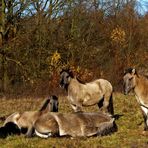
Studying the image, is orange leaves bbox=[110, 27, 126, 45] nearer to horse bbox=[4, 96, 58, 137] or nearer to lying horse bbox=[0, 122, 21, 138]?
horse bbox=[4, 96, 58, 137]

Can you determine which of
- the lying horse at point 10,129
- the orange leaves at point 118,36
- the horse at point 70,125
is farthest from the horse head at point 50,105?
the orange leaves at point 118,36

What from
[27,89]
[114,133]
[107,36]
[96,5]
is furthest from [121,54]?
[114,133]

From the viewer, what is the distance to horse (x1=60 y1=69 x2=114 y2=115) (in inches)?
473

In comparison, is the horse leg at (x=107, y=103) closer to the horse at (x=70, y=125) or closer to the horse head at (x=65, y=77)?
the horse head at (x=65, y=77)

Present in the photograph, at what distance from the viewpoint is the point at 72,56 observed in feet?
94.7

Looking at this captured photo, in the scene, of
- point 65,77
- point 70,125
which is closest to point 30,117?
point 70,125

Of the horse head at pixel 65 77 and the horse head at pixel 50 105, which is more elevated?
the horse head at pixel 65 77

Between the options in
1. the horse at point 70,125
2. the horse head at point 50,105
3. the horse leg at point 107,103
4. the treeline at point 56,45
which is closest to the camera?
the horse at point 70,125

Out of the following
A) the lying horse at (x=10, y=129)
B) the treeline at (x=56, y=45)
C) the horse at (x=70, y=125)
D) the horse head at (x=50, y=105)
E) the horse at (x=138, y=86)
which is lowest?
the lying horse at (x=10, y=129)

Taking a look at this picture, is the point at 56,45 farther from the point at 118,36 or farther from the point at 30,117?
the point at 30,117

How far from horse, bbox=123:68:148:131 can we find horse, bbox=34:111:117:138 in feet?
4.07

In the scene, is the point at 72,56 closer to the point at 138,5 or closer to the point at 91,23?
the point at 91,23

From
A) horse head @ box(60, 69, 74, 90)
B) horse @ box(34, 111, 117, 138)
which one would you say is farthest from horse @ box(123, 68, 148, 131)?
horse head @ box(60, 69, 74, 90)

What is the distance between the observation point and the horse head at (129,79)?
32.9 ft
